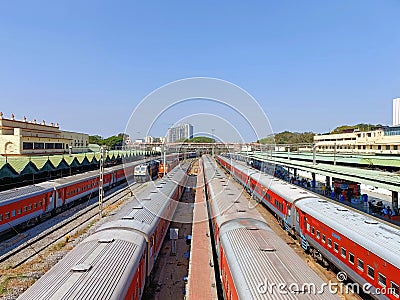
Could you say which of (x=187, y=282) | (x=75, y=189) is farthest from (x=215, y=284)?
(x=75, y=189)

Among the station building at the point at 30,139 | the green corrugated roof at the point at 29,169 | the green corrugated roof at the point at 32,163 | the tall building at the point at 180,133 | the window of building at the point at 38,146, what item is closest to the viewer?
the green corrugated roof at the point at 32,163

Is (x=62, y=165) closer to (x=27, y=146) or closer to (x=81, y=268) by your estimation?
(x=27, y=146)

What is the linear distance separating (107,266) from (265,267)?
345 centimetres

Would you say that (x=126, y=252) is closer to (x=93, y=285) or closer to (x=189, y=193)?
(x=93, y=285)

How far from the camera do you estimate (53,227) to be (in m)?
19.5

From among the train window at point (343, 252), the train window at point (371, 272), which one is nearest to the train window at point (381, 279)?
the train window at point (371, 272)

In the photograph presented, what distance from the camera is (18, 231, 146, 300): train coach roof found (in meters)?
5.77

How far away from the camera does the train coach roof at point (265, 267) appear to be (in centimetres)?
591

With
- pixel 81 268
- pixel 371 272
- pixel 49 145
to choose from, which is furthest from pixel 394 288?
pixel 49 145

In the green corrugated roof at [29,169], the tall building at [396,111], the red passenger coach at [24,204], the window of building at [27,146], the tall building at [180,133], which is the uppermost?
the tall building at [396,111]

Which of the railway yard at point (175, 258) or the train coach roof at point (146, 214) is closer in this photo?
the railway yard at point (175, 258)

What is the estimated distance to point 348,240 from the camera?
10461 mm

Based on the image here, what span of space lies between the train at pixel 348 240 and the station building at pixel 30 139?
24014 millimetres

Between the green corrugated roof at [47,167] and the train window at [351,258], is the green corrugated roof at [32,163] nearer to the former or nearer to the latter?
the green corrugated roof at [47,167]
